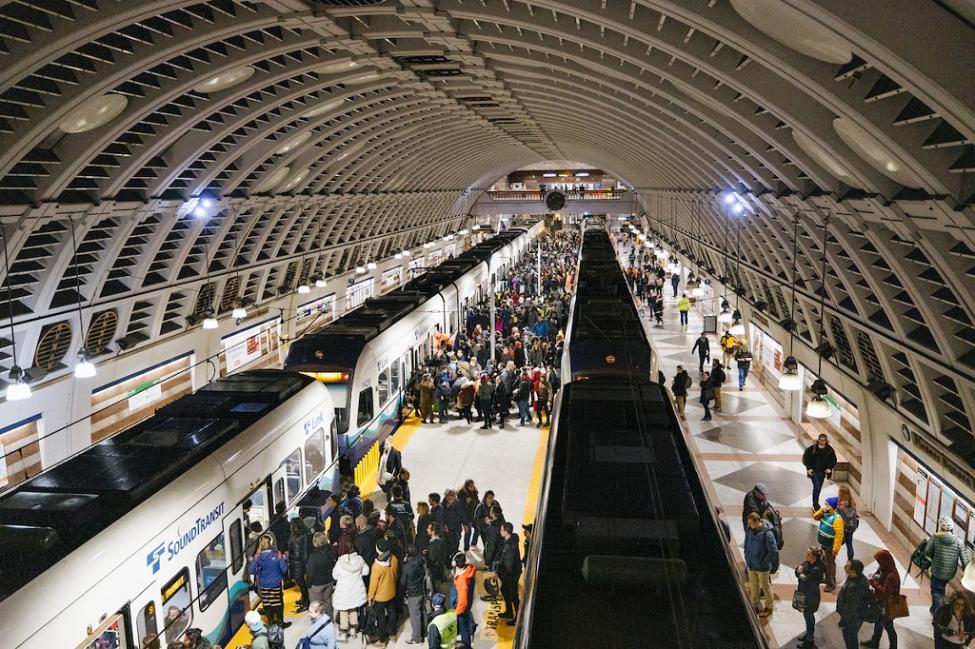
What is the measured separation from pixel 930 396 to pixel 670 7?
6.78 meters

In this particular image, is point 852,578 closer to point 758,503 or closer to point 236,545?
point 758,503

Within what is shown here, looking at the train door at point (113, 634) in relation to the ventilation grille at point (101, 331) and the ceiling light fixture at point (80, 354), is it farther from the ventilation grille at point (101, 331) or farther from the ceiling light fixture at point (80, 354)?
the ventilation grille at point (101, 331)

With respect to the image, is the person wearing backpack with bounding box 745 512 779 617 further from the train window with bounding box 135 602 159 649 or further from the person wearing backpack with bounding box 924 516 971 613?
the train window with bounding box 135 602 159 649

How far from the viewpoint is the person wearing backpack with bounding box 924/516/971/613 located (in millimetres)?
9961

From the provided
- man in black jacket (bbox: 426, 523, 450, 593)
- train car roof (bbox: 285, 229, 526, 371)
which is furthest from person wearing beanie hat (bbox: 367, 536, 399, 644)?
train car roof (bbox: 285, 229, 526, 371)

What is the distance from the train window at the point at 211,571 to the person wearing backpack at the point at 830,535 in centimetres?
816

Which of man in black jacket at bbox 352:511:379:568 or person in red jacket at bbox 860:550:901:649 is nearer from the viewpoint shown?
person in red jacket at bbox 860:550:901:649

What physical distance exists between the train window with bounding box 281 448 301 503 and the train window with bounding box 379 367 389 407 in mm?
4880

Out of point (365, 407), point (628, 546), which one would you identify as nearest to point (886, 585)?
point (628, 546)

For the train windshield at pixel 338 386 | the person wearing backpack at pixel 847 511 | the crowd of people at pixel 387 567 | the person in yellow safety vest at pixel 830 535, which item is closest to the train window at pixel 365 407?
the train windshield at pixel 338 386

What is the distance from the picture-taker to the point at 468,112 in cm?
2464

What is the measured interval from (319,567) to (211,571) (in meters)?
1.35

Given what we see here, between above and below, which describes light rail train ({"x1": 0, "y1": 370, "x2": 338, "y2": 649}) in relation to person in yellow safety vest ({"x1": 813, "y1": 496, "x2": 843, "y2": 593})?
above

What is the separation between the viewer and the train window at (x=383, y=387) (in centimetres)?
1733
